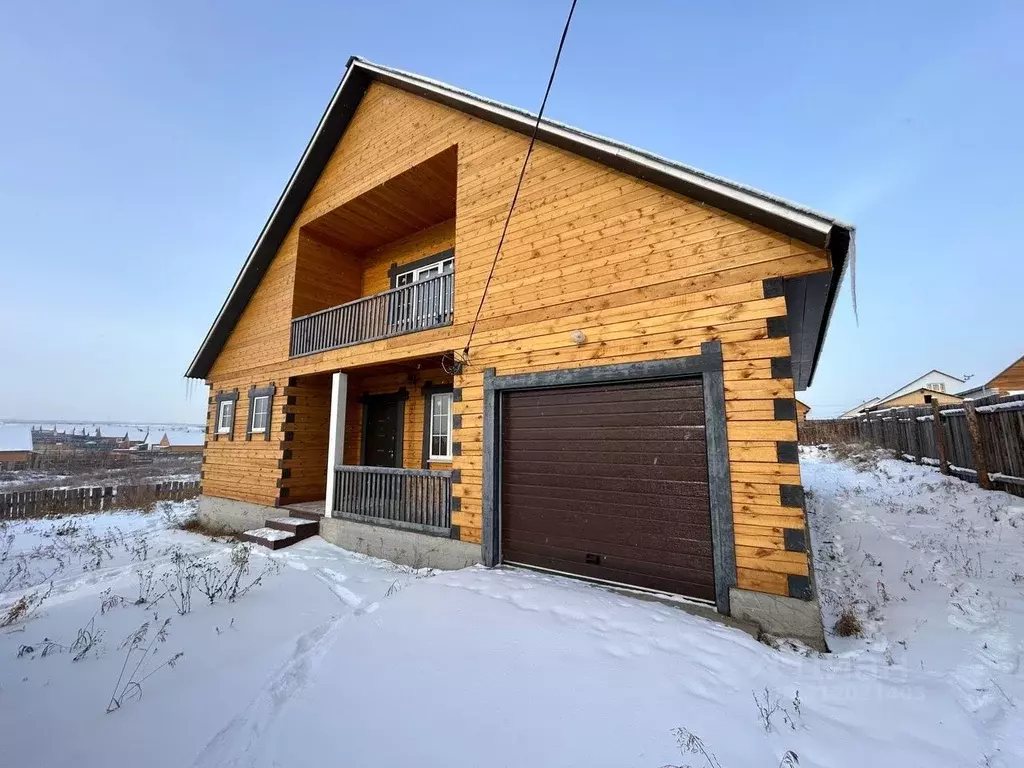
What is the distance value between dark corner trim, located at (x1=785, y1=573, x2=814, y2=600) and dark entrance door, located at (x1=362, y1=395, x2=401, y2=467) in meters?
8.27

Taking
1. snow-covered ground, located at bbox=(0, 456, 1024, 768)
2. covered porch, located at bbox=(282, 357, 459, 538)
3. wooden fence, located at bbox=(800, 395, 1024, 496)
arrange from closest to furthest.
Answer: snow-covered ground, located at bbox=(0, 456, 1024, 768) → covered porch, located at bbox=(282, 357, 459, 538) → wooden fence, located at bbox=(800, 395, 1024, 496)

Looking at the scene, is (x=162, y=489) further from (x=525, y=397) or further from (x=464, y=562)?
(x=525, y=397)

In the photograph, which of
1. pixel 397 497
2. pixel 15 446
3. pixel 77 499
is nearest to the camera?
pixel 397 497

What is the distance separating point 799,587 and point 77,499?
22.2m

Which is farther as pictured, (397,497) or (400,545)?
(397,497)

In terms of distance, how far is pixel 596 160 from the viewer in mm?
6266

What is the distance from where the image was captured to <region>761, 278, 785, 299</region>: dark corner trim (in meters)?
4.75

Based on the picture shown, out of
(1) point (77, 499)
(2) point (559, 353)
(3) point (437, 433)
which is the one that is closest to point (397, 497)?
(3) point (437, 433)

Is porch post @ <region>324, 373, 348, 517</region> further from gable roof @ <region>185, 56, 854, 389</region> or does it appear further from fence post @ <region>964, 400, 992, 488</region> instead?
fence post @ <region>964, 400, 992, 488</region>

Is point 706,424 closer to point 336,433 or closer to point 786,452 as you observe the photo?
point 786,452

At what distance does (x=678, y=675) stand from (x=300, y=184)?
12.8m

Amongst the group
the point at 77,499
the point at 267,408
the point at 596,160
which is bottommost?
the point at 77,499

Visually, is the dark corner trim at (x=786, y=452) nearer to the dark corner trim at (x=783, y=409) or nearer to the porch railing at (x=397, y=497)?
the dark corner trim at (x=783, y=409)

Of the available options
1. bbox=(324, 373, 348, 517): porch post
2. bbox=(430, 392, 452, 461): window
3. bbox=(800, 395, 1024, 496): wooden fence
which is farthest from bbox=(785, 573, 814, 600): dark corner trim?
bbox=(324, 373, 348, 517): porch post
